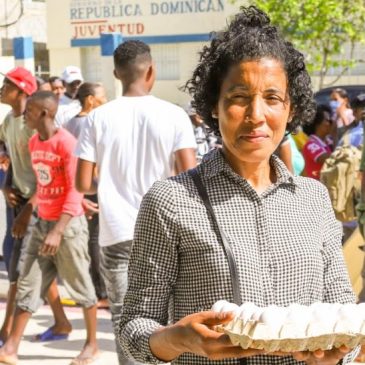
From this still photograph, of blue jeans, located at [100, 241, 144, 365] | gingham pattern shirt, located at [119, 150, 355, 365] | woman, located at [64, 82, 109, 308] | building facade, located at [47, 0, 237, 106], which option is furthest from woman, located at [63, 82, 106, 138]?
building facade, located at [47, 0, 237, 106]

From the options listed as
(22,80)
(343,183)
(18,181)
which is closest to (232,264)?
(18,181)

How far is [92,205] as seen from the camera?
7.59 metres

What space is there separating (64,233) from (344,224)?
8.89ft

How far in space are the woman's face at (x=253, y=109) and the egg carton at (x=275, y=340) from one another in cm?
49

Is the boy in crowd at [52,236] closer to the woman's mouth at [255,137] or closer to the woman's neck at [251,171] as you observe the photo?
the woman's neck at [251,171]

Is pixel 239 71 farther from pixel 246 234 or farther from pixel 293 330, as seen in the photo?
pixel 293 330

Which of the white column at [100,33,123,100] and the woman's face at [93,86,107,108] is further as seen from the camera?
the white column at [100,33,123,100]

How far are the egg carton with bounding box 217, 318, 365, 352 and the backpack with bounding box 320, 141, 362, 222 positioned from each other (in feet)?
17.3

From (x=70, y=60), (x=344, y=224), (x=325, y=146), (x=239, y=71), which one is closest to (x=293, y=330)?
(x=239, y=71)

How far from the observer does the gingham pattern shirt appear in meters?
2.35

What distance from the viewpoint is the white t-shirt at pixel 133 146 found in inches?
196

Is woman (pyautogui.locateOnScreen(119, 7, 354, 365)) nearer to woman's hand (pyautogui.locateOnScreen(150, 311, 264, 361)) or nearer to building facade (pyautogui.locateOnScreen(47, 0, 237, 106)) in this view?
woman's hand (pyautogui.locateOnScreen(150, 311, 264, 361))

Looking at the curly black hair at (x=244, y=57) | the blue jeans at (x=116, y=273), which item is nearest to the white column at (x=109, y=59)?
the blue jeans at (x=116, y=273)

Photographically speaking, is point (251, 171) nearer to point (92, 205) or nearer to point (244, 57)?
point (244, 57)
